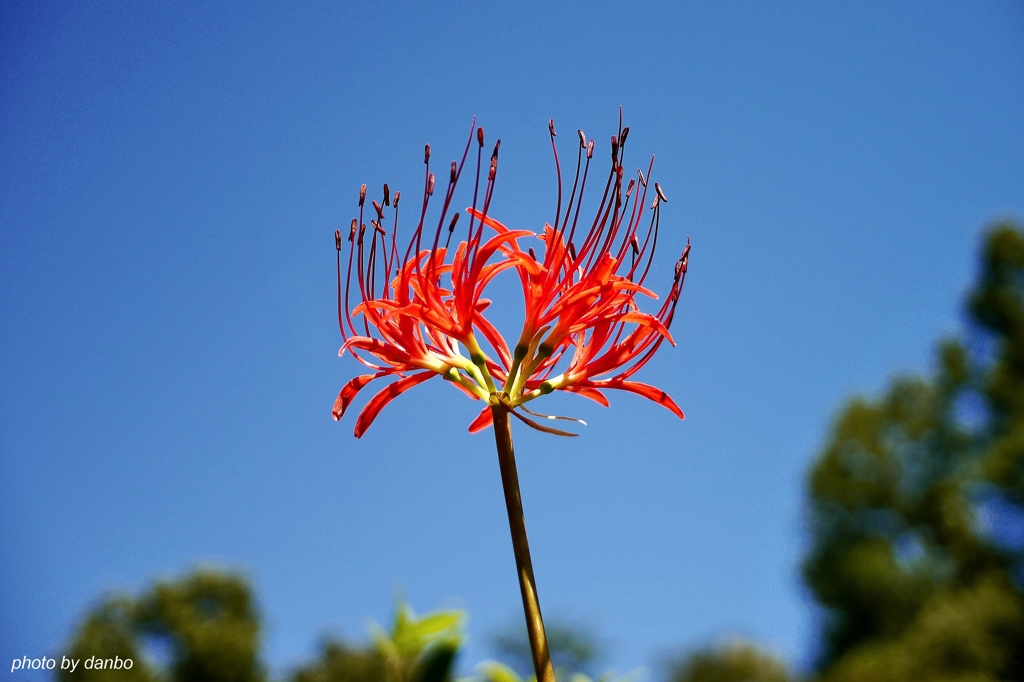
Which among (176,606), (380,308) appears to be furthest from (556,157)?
(176,606)

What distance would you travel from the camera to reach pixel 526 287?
126 cm

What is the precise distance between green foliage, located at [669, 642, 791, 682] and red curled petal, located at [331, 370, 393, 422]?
34.5 metres

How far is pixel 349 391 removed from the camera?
1253 mm

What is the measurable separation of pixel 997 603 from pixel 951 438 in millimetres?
5915

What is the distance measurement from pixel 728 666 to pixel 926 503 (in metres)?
15.8

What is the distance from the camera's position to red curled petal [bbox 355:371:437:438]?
1.21m

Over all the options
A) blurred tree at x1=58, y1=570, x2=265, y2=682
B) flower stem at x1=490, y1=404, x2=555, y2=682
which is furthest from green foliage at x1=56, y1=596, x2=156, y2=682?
flower stem at x1=490, y1=404, x2=555, y2=682

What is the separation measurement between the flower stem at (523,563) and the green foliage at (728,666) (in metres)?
34.7

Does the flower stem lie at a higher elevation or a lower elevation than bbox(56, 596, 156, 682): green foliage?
lower

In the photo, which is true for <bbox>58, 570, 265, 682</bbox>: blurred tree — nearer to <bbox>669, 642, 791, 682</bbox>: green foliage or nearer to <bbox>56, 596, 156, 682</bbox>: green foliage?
<bbox>56, 596, 156, 682</bbox>: green foliage

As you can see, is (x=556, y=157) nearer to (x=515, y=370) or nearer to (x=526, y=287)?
(x=526, y=287)

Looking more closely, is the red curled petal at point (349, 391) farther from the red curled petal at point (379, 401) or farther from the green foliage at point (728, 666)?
the green foliage at point (728, 666)

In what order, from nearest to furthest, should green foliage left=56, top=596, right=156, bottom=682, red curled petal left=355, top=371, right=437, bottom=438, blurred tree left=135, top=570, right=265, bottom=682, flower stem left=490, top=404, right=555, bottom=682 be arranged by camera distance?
flower stem left=490, top=404, right=555, bottom=682, red curled petal left=355, top=371, right=437, bottom=438, green foliage left=56, top=596, right=156, bottom=682, blurred tree left=135, top=570, right=265, bottom=682

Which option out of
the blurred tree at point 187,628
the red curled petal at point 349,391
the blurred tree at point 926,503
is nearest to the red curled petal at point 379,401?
the red curled petal at point 349,391
